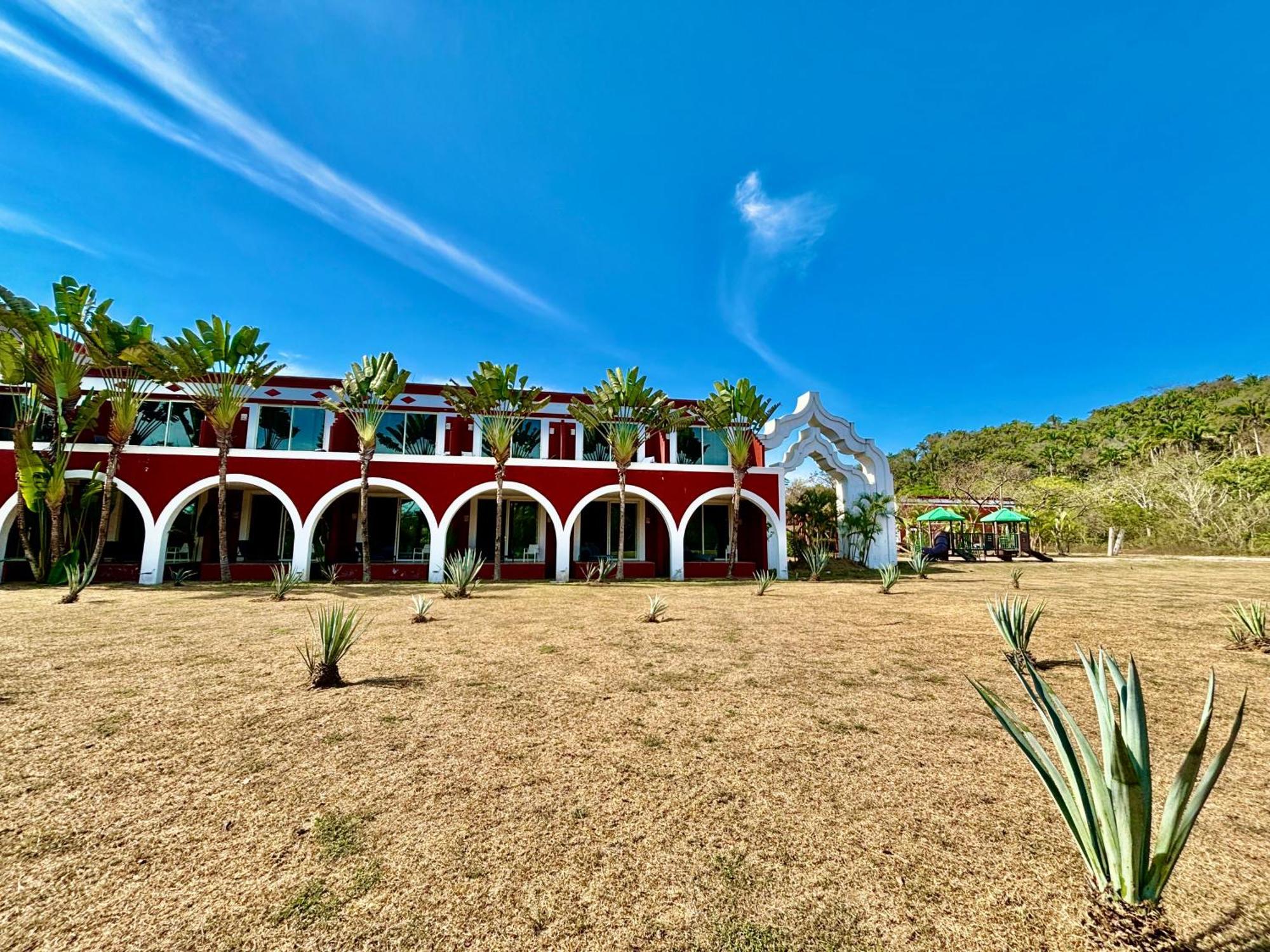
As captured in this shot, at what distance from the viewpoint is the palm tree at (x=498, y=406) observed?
17250 mm

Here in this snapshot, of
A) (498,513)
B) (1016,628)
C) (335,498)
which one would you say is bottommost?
(1016,628)

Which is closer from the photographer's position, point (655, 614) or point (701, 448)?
point (655, 614)

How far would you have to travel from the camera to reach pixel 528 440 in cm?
2103

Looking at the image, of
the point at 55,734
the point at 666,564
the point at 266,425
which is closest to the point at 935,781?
the point at 55,734

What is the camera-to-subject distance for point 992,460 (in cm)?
5469

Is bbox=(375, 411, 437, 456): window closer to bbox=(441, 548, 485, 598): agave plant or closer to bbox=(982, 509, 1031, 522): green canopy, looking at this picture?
bbox=(441, 548, 485, 598): agave plant

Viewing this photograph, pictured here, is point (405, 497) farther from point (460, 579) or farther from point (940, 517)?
point (940, 517)

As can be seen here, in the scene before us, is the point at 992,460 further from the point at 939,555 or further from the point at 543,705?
the point at 543,705

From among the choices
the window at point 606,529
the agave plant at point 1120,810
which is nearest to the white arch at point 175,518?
the window at point 606,529

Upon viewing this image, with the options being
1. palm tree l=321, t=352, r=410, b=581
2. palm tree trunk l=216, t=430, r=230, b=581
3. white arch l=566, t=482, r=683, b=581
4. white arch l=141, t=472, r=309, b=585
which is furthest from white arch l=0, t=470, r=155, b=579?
white arch l=566, t=482, r=683, b=581

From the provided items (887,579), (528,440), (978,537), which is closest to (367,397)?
(528,440)

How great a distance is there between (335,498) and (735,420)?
13.6 m

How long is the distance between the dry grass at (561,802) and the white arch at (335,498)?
30.4ft

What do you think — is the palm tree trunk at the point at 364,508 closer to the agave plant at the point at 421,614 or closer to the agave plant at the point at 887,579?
the agave plant at the point at 421,614
